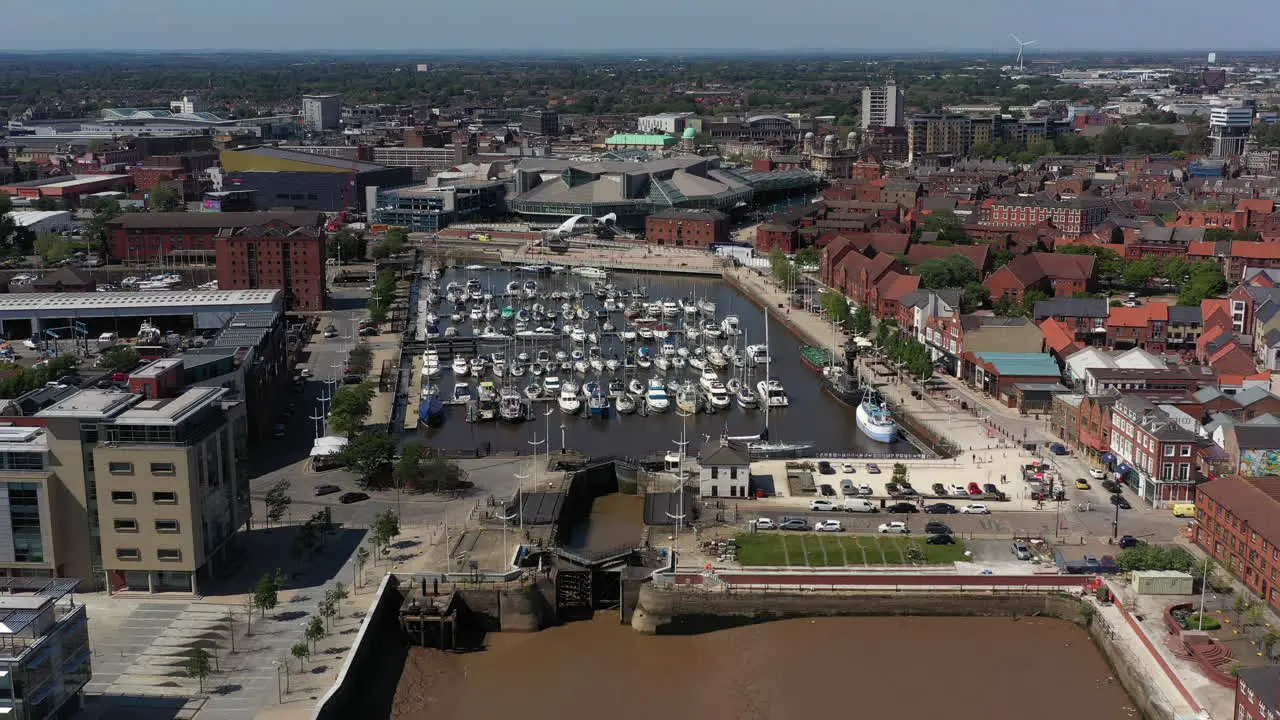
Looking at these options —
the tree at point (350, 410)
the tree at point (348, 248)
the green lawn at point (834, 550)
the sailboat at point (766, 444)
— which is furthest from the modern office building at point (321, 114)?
the green lawn at point (834, 550)

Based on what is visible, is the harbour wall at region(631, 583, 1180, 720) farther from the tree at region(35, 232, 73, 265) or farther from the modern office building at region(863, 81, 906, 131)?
the modern office building at region(863, 81, 906, 131)

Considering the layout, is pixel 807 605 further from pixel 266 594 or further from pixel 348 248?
pixel 348 248

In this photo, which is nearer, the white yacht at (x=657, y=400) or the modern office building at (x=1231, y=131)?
the white yacht at (x=657, y=400)

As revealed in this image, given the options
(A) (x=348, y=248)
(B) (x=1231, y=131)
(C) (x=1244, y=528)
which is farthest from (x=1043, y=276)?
(B) (x=1231, y=131)

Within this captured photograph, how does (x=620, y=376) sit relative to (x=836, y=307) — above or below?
below

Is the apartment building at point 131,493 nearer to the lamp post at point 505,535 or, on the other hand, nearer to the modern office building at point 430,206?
the lamp post at point 505,535

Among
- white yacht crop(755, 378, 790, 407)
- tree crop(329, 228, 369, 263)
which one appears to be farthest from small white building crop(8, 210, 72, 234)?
white yacht crop(755, 378, 790, 407)

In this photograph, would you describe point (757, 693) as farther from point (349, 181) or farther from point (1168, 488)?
point (349, 181)
